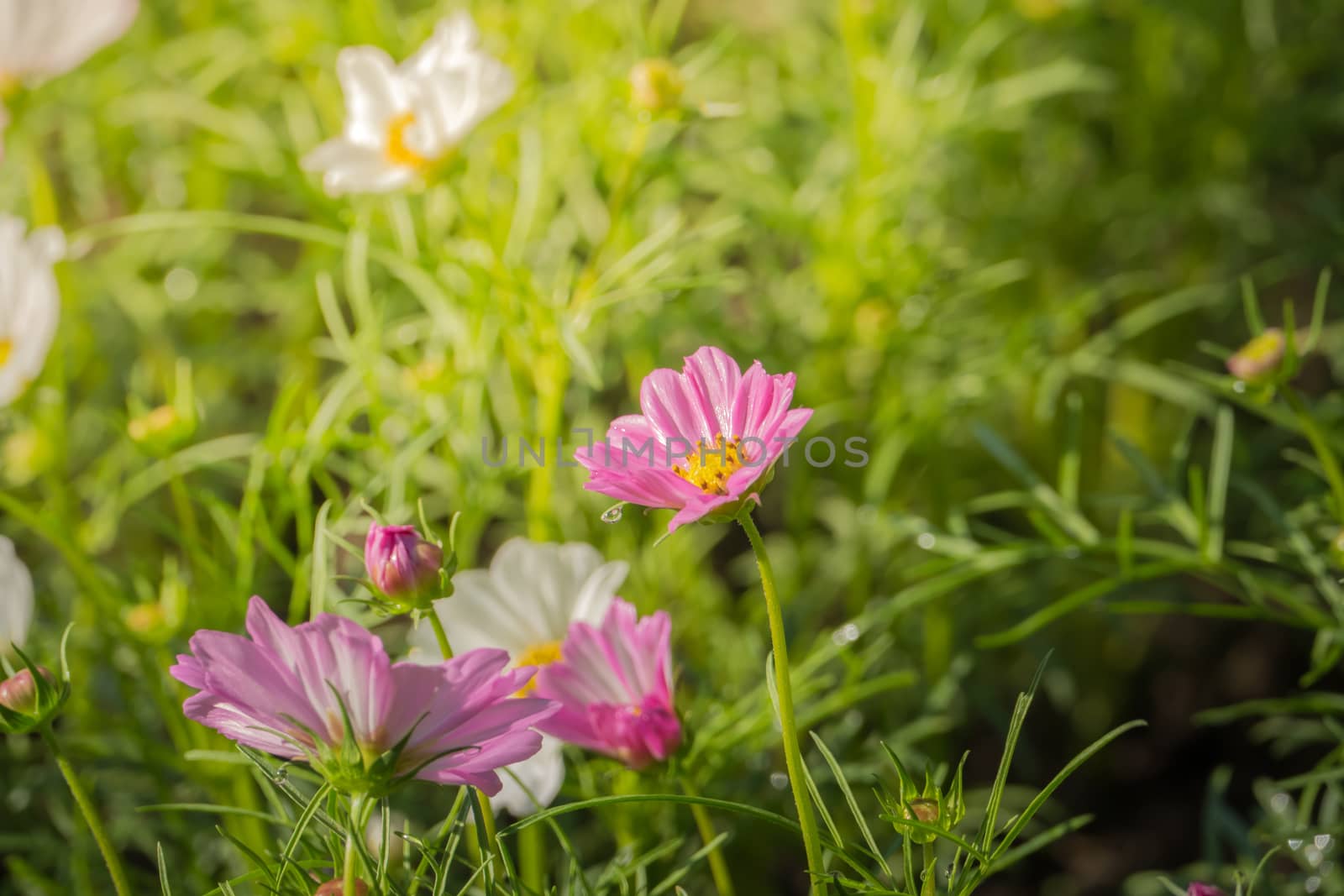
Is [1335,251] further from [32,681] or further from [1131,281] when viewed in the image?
[32,681]

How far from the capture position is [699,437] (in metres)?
0.39

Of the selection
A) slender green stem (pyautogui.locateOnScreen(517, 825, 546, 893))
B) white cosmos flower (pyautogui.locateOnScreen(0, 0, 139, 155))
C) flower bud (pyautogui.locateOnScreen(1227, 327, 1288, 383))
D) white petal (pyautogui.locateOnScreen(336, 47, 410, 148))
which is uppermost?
white cosmos flower (pyautogui.locateOnScreen(0, 0, 139, 155))

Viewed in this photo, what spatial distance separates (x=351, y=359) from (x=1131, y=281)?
0.62 meters

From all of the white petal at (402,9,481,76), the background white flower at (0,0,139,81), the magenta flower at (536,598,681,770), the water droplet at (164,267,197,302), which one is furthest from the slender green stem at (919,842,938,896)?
the water droplet at (164,267,197,302)

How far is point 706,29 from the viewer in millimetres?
1444

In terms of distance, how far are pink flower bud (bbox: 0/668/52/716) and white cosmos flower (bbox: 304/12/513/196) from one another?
0.31 meters

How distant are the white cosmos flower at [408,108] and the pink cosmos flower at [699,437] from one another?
27 centimetres

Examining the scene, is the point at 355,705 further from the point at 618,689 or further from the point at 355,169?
the point at 355,169

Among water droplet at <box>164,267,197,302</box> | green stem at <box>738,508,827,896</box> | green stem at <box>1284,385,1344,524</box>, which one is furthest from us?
water droplet at <box>164,267,197,302</box>

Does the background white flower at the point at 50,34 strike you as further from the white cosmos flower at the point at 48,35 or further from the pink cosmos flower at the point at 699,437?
the pink cosmos flower at the point at 699,437

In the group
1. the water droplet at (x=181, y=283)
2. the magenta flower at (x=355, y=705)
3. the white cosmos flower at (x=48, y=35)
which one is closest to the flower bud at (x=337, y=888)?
the magenta flower at (x=355, y=705)

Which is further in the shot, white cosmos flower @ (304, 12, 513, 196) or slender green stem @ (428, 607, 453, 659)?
white cosmos flower @ (304, 12, 513, 196)

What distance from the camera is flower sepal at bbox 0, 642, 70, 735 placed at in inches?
14.8

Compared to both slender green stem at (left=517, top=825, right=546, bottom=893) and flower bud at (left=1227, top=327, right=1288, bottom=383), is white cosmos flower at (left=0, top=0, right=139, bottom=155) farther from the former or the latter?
flower bud at (left=1227, top=327, right=1288, bottom=383)
